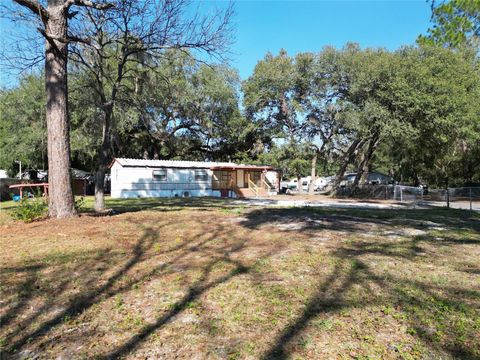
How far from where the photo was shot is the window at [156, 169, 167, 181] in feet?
86.4

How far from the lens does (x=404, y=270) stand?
467cm

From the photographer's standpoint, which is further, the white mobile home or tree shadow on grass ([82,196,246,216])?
the white mobile home

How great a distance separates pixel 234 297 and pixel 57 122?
20.3ft

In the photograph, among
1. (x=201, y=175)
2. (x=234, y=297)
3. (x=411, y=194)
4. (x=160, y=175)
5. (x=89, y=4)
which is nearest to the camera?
(x=234, y=297)

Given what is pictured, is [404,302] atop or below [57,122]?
below

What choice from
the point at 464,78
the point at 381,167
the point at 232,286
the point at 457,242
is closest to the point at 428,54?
the point at 464,78

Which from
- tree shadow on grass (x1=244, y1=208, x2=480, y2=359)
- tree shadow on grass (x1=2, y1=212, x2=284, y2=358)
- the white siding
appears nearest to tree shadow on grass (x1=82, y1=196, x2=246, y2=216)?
tree shadow on grass (x1=2, y1=212, x2=284, y2=358)

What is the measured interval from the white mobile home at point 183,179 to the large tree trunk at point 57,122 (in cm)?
1754

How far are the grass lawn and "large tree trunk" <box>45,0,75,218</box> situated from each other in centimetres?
110

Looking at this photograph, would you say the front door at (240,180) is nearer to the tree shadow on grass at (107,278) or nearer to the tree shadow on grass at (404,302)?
the tree shadow on grass at (107,278)

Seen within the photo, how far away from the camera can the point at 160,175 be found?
26.5 meters

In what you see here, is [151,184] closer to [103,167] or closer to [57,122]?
[103,167]

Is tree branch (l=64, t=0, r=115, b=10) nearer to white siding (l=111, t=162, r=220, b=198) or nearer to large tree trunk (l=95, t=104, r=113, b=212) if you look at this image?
large tree trunk (l=95, t=104, r=113, b=212)

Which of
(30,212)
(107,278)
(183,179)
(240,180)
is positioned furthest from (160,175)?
(107,278)
